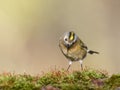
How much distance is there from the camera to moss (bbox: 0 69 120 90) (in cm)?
624

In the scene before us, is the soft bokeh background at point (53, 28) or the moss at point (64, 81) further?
the soft bokeh background at point (53, 28)

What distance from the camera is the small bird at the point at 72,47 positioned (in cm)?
781

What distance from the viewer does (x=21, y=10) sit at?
24.5m

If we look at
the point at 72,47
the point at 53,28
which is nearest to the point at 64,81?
the point at 72,47


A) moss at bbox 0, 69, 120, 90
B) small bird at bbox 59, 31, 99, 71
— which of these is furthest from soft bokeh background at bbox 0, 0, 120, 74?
moss at bbox 0, 69, 120, 90

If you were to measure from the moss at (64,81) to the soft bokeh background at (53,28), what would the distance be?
11375 mm

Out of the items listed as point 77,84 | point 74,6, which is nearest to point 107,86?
point 77,84

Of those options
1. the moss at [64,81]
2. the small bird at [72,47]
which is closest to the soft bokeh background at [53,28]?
the small bird at [72,47]

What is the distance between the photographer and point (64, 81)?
6.57m

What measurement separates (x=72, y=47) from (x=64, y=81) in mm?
1947

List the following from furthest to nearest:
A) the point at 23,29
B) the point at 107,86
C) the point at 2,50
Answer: the point at 23,29
the point at 2,50
the point at 107,86

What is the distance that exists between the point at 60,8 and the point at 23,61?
21.1 ft

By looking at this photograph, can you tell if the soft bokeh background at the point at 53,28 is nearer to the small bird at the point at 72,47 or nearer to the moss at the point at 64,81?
the small bird at the point at 72,47

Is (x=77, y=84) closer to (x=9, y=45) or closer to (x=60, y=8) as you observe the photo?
(x=9, y=45)
